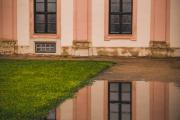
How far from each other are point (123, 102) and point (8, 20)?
12170mm

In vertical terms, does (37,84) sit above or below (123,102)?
above

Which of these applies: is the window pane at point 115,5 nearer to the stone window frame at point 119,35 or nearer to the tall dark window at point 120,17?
the tall dark window at point 120,17

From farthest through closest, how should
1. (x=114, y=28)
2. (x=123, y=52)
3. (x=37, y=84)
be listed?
1. (x=114, y=28)
2. (x=123, y=52)
3. (x=37, y=84)

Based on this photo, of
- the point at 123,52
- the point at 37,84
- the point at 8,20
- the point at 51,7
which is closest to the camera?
the point at 37,84

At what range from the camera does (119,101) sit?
1090 centimetres

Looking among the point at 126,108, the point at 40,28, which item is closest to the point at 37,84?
the point at 126,108

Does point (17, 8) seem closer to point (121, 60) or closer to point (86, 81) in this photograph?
point (121, 60)

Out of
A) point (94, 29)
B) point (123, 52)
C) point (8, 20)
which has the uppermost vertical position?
point (8, 20)

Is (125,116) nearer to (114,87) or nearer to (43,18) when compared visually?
(114,87)

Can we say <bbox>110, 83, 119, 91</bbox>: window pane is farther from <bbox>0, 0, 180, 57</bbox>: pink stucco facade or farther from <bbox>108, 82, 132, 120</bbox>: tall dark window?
<bbox>0, 0, 180, 57</bbox>: pink stucco facade

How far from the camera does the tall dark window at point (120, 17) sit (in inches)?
848

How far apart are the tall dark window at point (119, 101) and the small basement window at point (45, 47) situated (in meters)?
9.03

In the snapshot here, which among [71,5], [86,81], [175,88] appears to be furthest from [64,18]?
[175,88]

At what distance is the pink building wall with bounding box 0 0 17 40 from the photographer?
21.9 meters
